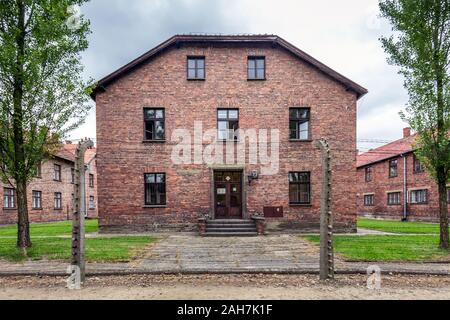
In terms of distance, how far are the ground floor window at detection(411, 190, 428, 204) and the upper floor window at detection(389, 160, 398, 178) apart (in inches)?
106

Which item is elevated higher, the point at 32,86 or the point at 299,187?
the point at 32,86

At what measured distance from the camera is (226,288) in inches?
250

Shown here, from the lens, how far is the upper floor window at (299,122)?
16.3 metres

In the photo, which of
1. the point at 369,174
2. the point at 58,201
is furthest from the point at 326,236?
the point at 369,174

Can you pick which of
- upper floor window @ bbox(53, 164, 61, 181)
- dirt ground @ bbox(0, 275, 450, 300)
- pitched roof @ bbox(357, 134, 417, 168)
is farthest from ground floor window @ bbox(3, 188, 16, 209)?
pitched roof @ bbox(357, 134, 417, 168)

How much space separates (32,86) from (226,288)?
8.24 m

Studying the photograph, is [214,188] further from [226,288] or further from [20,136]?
[226,288]

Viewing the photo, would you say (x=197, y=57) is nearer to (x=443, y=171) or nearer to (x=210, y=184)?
(x=210, y=184)

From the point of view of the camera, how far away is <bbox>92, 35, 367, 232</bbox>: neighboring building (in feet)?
51.7

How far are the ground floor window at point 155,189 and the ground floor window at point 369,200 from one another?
82.0ft

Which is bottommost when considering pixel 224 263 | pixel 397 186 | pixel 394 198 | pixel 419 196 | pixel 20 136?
pixel 394 198

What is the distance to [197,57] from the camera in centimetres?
1622

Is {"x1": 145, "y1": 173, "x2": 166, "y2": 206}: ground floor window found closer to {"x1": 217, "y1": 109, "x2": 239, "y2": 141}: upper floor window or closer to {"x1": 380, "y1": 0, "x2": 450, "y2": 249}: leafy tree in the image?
{"x1": 217, "y1": 109, "x2": 239, "y2": 141}: upper floor window

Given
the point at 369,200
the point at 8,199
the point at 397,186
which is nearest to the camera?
the point at 8,199
